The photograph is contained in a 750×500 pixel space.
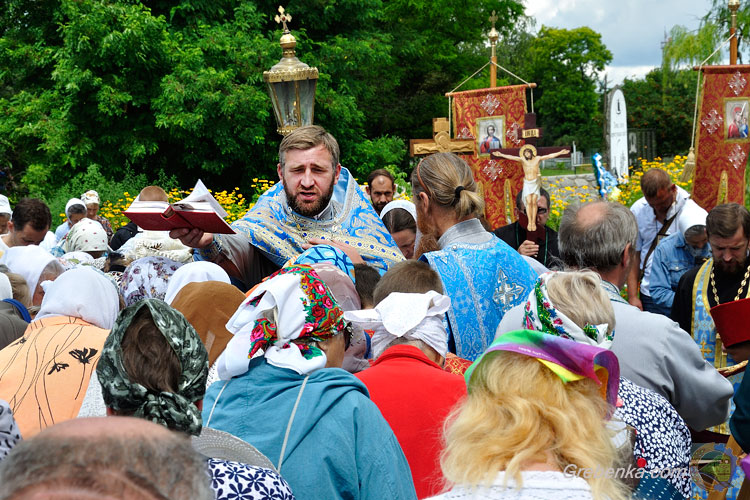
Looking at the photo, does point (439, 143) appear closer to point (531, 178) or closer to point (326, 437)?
point (531, 178)

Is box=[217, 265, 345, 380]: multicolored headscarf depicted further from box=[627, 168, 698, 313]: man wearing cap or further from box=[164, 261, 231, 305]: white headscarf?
box=[627, 168, 698, 313]: man wearing cap

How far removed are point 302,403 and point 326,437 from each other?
126 millimetres

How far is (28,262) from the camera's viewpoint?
589 centimetres

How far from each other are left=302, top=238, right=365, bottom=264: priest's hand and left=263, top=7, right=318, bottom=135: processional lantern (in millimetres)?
2081

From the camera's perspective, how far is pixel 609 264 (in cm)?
344

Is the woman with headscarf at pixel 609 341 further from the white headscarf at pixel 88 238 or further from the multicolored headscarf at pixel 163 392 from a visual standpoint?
the white headscarf at pixel 88 238

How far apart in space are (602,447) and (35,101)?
21279mm

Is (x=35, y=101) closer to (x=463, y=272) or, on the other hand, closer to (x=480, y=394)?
(x=463, y=272)

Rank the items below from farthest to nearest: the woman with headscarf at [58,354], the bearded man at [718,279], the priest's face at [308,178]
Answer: the bearded man at [718,279], the priest's face at [308,178], the woman with headscarf at [58,354]

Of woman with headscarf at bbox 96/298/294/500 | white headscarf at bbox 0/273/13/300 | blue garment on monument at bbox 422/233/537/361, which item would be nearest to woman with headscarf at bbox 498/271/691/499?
woman with headscarf at bbox 96/298/294/500

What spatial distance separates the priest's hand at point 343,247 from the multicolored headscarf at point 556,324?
63.5 inches

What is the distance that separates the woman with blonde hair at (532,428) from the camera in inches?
65.9

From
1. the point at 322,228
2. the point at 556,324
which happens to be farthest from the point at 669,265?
the point at 556,324

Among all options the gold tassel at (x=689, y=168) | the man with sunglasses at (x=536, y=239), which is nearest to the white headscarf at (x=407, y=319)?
the man with sunglasses at (x=536, y=239)
